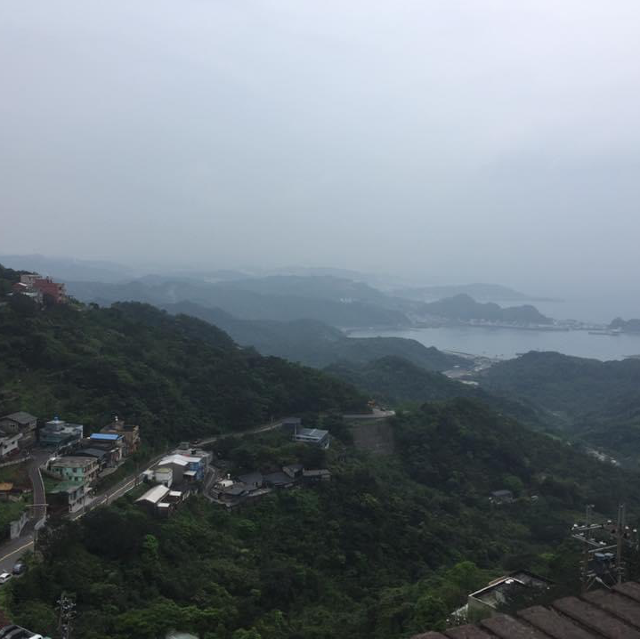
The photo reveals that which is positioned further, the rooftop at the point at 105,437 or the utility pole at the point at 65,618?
the rooftop at the point at 105,437

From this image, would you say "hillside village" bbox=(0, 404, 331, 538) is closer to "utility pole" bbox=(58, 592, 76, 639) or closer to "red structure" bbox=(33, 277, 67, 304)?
"utility pole" bbox=(58, 592, 76, 639)

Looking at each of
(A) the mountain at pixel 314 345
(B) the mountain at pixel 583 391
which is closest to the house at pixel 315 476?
(B) the mountain at pixel 583 391

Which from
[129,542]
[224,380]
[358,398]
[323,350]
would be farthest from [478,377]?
[129,542]

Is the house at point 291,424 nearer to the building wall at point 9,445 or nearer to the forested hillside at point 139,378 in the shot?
the forested hillside at point 139,378

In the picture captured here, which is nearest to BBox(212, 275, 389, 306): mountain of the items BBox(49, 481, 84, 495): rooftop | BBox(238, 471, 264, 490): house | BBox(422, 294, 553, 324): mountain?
BBox(422, 294, 553, 324): mountain

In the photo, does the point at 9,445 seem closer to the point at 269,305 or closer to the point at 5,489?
the point at 5,489
